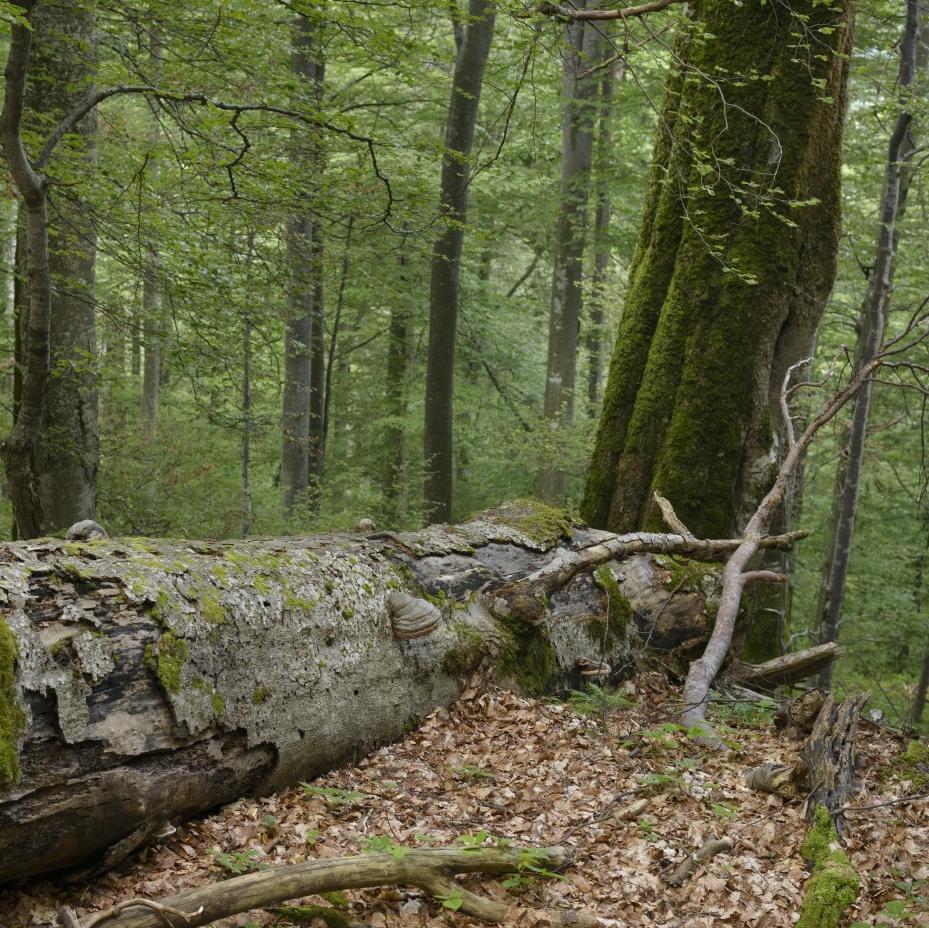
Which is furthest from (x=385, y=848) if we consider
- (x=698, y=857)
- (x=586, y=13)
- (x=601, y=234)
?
(x=601, y=234)

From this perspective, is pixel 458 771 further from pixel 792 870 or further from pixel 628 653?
pixel 628 653

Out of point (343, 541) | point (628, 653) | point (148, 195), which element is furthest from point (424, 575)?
point (148, 195)

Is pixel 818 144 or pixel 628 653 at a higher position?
pixel 818 144

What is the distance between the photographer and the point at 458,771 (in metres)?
4.11

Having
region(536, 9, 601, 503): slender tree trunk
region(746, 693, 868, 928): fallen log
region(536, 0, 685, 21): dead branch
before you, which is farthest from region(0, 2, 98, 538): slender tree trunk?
region(536, 9, 601, 503): slender tree trunk

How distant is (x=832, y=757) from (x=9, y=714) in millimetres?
3619

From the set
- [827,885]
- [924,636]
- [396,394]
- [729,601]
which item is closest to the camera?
[827,885]

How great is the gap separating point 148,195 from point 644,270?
451 centimetres

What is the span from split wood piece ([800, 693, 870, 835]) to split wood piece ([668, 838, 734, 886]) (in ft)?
1.53

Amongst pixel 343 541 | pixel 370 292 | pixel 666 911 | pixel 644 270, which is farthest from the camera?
pixel 370 292

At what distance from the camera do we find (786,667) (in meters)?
6.24

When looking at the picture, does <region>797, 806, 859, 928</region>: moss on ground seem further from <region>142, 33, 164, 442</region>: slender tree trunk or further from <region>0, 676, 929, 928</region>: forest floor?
<region>142, 33, 164, 442</region>: slender tree trunk

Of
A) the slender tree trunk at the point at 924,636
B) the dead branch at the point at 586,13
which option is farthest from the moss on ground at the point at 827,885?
the slender tree trunk at the point at 924,636

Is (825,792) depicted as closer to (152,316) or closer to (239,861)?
(239,861)
